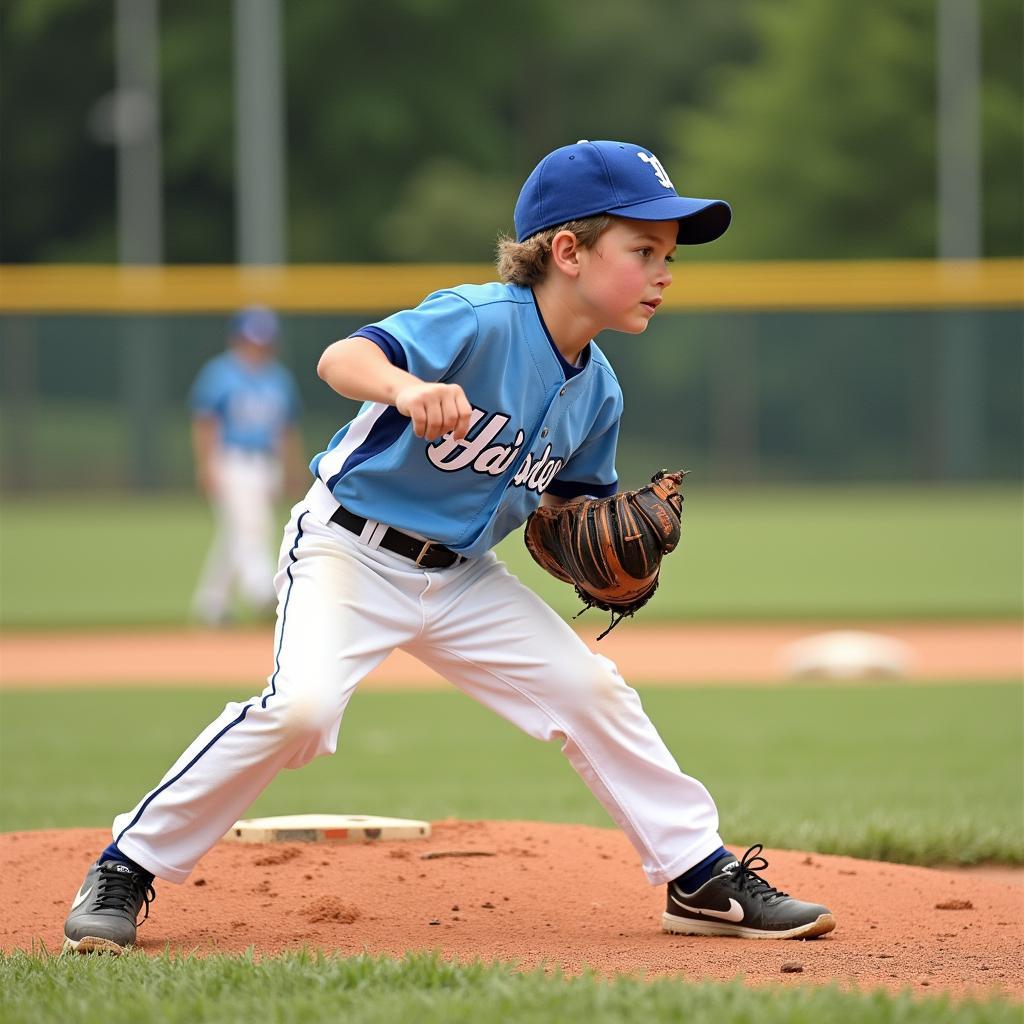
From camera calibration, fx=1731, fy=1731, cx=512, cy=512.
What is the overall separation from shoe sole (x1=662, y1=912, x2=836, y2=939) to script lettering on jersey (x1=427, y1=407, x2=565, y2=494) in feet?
3.18

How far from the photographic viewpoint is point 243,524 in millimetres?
10492

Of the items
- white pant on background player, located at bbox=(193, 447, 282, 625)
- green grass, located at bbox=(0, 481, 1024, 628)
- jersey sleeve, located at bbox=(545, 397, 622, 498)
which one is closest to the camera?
jersey sleeve, located at bbox=(545, 397, 622, 498)

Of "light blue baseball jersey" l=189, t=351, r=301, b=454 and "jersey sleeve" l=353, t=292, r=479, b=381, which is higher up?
"light blue baseball jersey" l=189, t=351, r=301, b=454

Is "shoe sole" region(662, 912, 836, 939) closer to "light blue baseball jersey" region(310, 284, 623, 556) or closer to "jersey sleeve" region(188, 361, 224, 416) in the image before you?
"light blue baseball jersey" region(310, 284, 623, 556)

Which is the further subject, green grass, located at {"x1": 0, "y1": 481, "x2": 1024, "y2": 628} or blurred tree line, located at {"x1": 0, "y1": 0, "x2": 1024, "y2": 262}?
blurred tree line, located at {"x1": 0, "y1": 0, "x2": 1024, "y2": 262}

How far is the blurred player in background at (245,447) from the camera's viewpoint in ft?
34.5

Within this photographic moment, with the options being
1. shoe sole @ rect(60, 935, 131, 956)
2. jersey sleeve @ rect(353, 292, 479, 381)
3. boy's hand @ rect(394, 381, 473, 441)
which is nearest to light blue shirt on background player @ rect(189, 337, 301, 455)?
jersey sleeve @ rect(353, 292, 479, 381)

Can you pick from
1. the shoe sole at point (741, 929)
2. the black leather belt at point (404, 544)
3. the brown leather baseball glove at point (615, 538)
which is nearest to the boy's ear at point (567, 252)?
the brown leather baseball glove at point (615, 538)

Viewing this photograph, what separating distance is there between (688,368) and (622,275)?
15830 millimetres

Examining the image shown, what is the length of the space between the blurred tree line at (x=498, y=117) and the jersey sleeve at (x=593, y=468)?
27.3 metres

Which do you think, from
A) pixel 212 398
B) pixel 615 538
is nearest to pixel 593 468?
pixel 615 538

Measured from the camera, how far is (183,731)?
23.5ft

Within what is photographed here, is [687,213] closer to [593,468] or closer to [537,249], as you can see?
[537,249]

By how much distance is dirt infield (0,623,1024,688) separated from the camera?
910 cm
